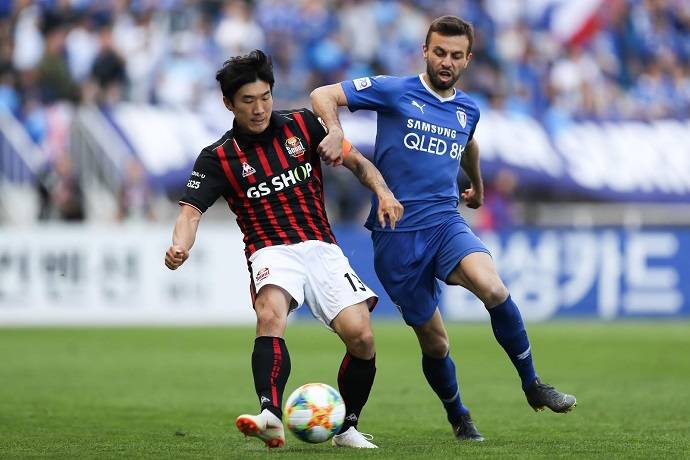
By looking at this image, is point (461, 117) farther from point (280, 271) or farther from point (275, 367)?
point (275, 367)

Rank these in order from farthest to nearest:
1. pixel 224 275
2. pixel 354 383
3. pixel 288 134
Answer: pixel 224 275 < pixel 354 383 < pixel 288 134

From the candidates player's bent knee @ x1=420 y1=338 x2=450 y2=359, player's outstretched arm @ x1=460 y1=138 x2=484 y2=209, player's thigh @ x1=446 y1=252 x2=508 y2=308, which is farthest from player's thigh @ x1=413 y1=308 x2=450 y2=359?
player's outstretched arm @ x1=460 y1=138 x2=484 y2=209

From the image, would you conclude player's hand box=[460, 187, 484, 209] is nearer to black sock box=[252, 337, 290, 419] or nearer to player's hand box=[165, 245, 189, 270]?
black sock box=[252, 337, 290, 419]

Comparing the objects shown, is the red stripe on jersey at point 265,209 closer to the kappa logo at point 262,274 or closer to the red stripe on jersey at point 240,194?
the red stripe on jersey at point 240,194

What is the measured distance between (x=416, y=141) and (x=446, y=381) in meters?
1.51

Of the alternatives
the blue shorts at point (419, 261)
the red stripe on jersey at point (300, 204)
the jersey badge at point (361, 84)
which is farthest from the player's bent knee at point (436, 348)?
the jersey badge at point (361, 84)

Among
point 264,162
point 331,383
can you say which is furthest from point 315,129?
point 331,383

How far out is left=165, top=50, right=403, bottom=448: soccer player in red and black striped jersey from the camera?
24.4ft

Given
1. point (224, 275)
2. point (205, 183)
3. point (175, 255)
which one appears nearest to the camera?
point (175, 255)

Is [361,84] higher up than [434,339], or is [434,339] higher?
[361,84]

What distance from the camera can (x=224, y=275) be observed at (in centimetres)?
2047

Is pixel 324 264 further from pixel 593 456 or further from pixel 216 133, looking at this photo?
pixel 216 133

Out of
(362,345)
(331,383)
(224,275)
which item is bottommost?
(331,383)

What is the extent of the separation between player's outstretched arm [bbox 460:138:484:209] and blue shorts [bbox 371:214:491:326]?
599 millimetres
